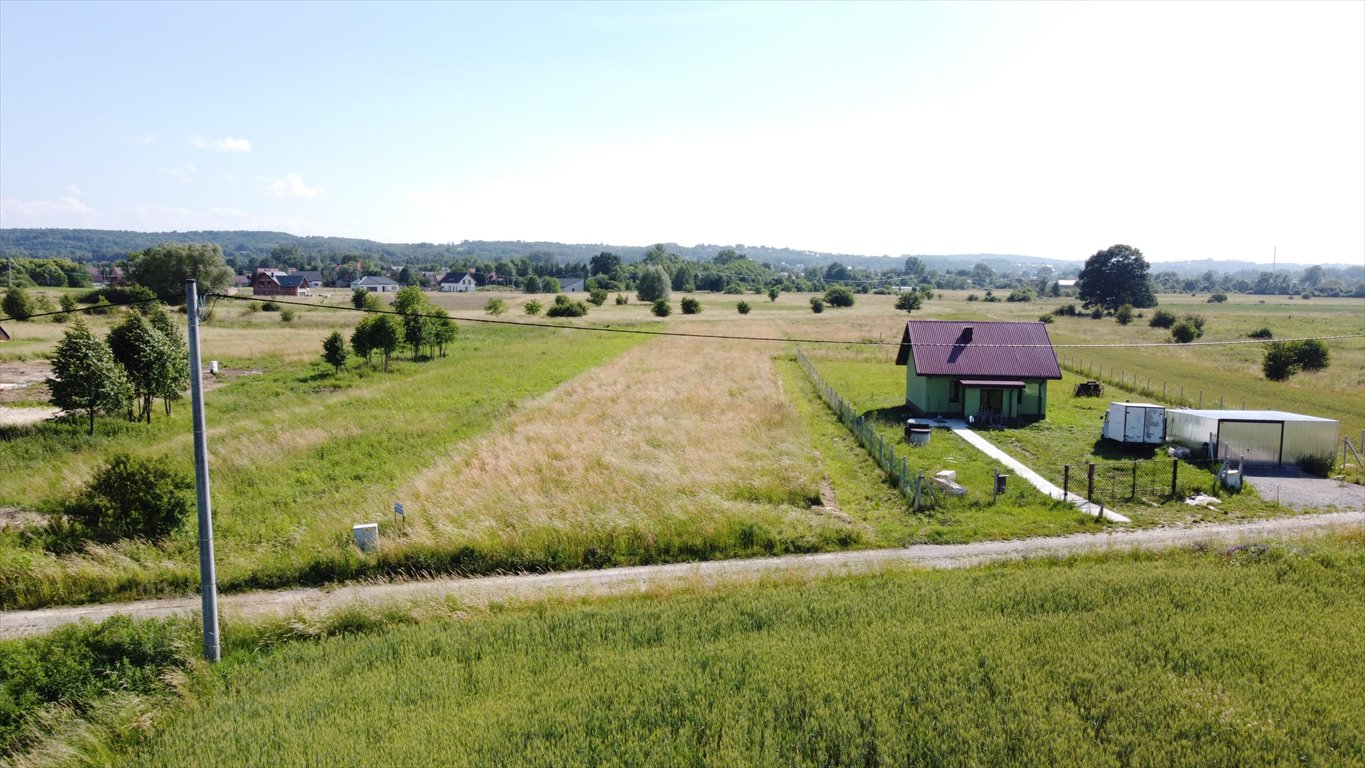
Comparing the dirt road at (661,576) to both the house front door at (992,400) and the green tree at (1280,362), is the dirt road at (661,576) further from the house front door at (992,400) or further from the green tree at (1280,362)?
the green tree at (1280,362)

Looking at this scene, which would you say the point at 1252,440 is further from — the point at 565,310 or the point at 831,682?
the point at 565,310

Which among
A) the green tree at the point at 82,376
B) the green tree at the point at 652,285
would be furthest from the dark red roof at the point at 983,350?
the green tree at the point at 652,285

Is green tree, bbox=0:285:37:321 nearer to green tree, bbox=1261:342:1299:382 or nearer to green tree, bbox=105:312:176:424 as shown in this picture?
green tree, bbox=105:312:176:424

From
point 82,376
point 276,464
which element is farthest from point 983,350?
point 82,376

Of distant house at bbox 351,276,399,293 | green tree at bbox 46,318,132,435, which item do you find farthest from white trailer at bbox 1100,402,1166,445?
distant house at bbox 351,276,399,293

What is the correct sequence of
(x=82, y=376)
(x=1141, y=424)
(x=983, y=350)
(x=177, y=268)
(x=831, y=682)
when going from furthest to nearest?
(x=177, y=268) < (x=983, y=350) < (x=1141, y=424) < (x=82, y=376) < (x=831, y=682)

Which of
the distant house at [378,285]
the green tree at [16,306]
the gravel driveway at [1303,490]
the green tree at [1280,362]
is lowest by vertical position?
the gravel driveway at [1303,490]
